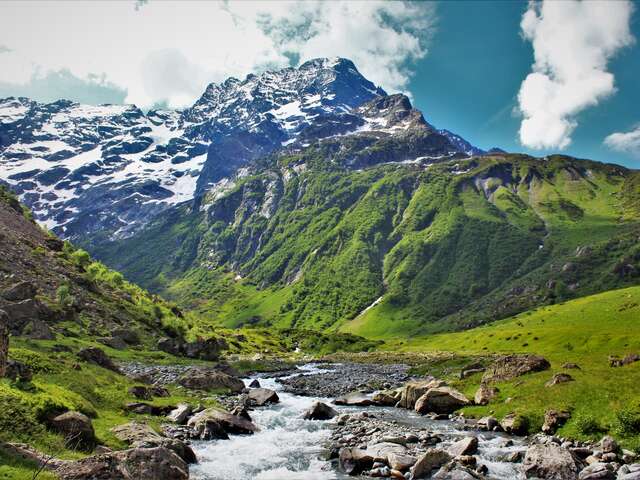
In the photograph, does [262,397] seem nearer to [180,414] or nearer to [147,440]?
[180,414]

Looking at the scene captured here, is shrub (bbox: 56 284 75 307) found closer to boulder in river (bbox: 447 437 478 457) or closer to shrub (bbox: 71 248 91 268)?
shrub (bbox: 71 248 91 268)

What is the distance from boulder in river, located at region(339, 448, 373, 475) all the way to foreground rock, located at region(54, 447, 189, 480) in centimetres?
1100

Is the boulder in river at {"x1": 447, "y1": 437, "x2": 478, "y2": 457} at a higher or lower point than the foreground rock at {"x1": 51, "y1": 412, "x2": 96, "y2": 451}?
higher

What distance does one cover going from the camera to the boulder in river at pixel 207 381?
6200 centimetres

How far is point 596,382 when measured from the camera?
40.6 metres

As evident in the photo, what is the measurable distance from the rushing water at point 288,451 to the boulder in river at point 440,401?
2998mm

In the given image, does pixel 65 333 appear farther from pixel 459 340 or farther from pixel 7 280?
pixel 459 340

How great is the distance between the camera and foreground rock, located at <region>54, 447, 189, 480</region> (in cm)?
2175

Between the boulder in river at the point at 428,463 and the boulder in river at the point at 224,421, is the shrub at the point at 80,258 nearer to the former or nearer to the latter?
the boulder in river at the point at 224,421

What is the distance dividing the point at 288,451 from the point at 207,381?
105 feet

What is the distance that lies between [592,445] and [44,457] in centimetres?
3447

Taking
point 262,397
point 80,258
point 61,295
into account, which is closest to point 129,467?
point 262,397

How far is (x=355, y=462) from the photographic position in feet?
100

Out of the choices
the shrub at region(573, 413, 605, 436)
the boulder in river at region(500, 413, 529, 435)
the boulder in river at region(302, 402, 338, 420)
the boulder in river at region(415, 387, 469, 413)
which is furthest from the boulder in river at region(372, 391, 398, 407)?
the shrub at region(573, 413, 605, 436)
